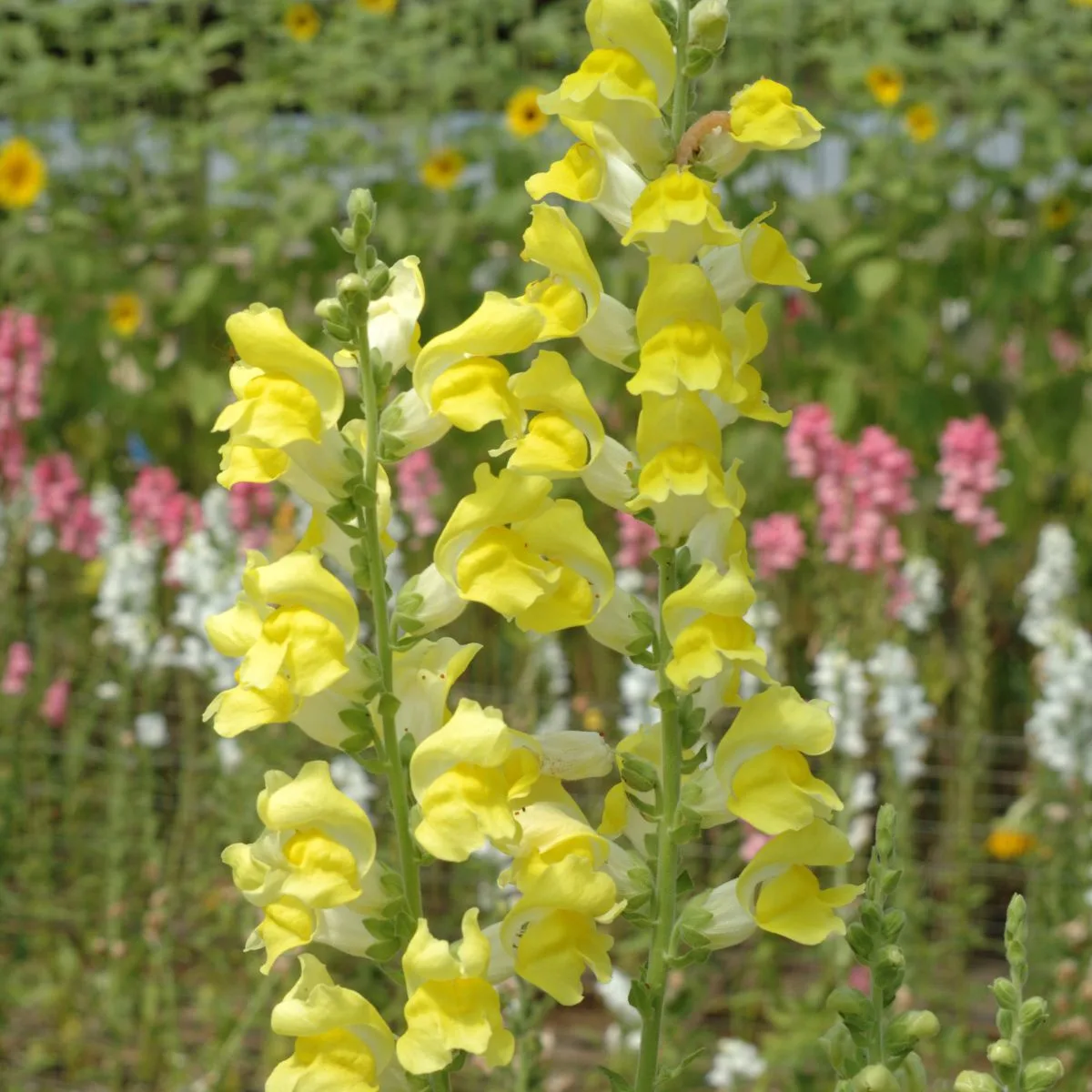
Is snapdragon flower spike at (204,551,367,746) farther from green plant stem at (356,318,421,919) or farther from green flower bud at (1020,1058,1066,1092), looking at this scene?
green flower bud at (1020,1058,1066,1092)

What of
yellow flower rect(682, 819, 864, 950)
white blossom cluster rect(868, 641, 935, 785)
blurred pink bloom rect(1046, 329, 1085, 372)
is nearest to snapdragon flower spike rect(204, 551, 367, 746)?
yellow flower rect(682, 819, 864, 950)

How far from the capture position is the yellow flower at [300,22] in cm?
476

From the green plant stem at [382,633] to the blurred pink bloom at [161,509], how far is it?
277cm

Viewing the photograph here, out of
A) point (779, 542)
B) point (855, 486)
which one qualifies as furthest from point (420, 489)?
point (855, 486)

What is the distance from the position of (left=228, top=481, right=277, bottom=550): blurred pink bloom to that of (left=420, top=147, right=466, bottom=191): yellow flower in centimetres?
118

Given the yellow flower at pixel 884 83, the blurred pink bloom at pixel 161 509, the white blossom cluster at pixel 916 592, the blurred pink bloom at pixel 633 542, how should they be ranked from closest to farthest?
1. the white blossom cluster at pixel 916 592
2. the blurred pink bloom at pixel 633 542
3. the blurred pink bloom at pixel 161 509
4. the yellow flower at pixel 884 83

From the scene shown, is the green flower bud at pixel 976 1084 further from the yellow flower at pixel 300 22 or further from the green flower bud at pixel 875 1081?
the yellow flower at pixel 300 22

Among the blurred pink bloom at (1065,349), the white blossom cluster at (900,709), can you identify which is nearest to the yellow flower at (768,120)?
the white blossom cluster at (900,709)

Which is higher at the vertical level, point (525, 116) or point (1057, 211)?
point (525, 116)

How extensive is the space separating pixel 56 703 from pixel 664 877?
333 cm

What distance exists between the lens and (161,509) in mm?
A: 3727

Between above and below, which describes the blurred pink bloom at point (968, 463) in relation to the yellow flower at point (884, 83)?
below

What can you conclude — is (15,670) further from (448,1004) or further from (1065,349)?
(448,1004)

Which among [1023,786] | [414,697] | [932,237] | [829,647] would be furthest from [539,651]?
[414,697]
